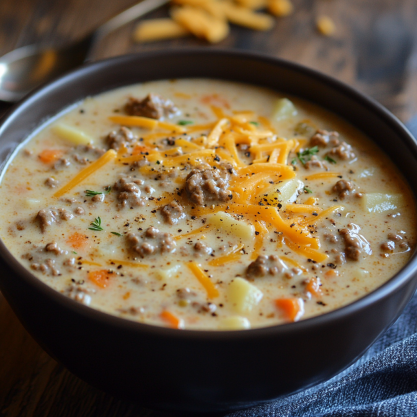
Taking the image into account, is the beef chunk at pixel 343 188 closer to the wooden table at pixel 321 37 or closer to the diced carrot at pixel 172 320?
the diced carrot at pixel 172 320

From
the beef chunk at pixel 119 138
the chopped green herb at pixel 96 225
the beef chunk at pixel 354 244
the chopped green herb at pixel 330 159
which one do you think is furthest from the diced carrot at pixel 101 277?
the chopped green herb at pixel 330 159

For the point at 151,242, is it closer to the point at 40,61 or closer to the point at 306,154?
the point at 306,154

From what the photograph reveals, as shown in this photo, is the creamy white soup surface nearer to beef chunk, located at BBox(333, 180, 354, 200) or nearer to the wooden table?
beef chunk, located at BBox(333, 180, 354, 200)

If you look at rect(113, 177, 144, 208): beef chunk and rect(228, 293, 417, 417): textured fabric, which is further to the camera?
rect(113, 177, 144, 208): beef chunk

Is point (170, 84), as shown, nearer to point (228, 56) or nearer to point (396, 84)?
point (228, 56)

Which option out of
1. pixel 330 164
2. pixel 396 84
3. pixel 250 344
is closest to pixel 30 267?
pixel 250 344

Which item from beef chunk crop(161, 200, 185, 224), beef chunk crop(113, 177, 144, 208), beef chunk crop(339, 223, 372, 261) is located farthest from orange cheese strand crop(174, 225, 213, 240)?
beef chunk crop(339, 223, 372, 261)
